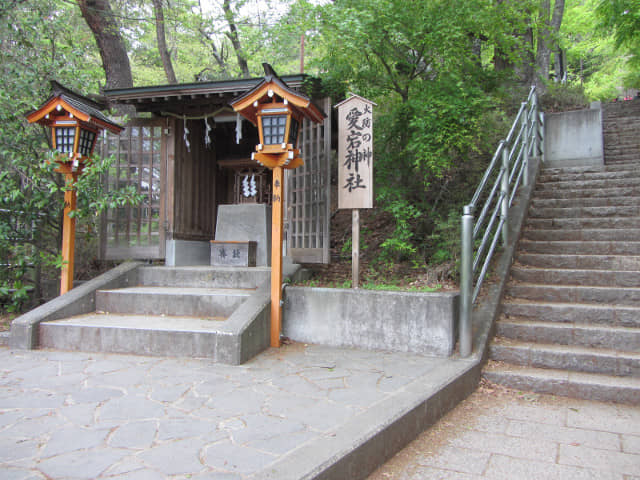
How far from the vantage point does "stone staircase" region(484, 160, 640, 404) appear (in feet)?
12.8

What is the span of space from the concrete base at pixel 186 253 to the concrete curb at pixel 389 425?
5177 mm

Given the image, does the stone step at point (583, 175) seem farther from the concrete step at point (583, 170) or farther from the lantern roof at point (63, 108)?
the lantern roof at point (63, 108)

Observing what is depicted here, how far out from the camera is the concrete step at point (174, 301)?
18.1 ft

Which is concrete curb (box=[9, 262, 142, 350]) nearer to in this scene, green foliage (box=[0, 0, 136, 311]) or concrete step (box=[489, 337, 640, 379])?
green foliage (box=[0, 0, 136, 311])

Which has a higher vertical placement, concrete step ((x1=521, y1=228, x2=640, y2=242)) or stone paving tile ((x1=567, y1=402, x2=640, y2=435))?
concrete step ((x1=521, y1=228, x2=640, y2=242))

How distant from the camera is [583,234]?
19.5ft

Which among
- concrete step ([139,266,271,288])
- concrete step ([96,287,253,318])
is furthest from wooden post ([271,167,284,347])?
concrete step ([139,266,271,288])

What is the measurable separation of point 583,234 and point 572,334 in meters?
2.22

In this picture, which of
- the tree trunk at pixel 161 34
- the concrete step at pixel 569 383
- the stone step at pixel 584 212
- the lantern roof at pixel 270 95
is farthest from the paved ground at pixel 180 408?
the tree trunk at pixel 161 34

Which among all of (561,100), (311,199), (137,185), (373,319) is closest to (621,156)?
(561,100)

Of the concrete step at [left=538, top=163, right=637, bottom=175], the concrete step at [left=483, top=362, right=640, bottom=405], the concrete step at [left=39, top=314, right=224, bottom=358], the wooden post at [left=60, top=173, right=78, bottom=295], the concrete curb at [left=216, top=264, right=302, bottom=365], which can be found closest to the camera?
the concrete step at [left=483, top=362, right=640, bottom=405]

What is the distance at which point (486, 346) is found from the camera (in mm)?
4328

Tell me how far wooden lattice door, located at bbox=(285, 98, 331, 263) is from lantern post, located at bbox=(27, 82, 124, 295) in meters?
3.04

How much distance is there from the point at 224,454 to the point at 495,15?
655 centimetres
